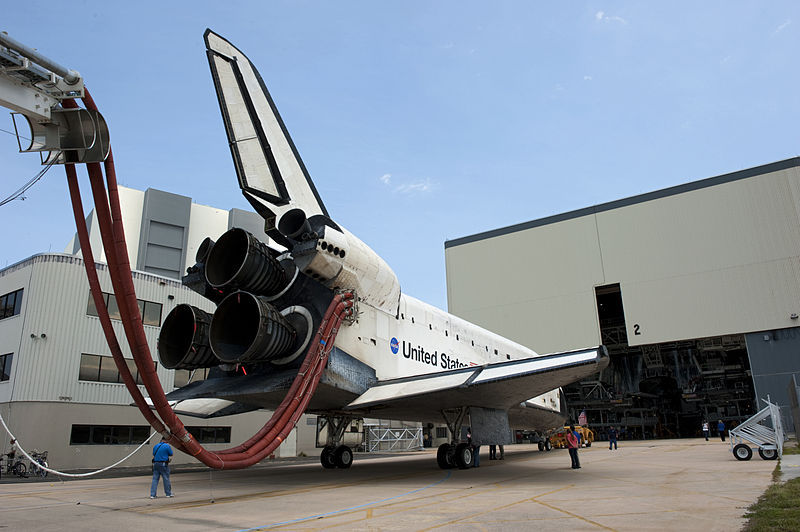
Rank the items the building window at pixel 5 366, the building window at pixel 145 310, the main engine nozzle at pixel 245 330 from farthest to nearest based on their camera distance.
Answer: the building window at pixel 145 310, the building window at pixel 5 366, the main engine nozzle at pixel 245 330

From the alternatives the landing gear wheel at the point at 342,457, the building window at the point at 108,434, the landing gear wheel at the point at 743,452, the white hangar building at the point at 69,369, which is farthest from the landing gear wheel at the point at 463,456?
the building window at the point at 108,434

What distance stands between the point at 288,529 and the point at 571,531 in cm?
259

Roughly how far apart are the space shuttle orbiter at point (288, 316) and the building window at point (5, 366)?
879cm

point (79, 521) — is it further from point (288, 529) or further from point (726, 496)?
point (726, 496)

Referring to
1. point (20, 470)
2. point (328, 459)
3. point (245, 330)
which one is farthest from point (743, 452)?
point (20, 470)

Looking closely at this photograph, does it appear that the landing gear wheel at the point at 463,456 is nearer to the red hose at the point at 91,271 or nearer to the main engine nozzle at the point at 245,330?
the main engine nozzle at the point at 245,330

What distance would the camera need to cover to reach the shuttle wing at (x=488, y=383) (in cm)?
913

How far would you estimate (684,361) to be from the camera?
3231cm

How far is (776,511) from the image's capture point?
4.92 metres

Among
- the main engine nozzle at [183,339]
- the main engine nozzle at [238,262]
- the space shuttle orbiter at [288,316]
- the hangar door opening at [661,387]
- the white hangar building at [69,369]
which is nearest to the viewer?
the main engine nozzle at [238,262]

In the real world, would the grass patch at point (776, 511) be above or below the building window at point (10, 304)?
below

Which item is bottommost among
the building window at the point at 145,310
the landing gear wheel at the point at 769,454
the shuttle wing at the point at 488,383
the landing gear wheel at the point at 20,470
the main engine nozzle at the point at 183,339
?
the landing gear wheel at the point at 769,454

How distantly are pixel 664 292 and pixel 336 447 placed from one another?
21758 mm

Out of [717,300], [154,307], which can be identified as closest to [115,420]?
[154,307]
